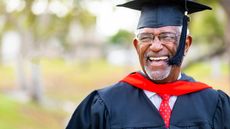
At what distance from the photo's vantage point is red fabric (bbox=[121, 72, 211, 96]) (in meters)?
3.83

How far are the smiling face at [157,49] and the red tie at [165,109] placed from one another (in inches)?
4.5

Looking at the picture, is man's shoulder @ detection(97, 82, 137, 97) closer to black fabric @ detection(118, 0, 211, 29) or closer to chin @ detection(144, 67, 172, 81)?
chin @ detection(144, 67, 172, 81)

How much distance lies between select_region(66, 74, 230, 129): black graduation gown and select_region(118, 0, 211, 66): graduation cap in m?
0.30

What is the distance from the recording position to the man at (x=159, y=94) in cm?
375

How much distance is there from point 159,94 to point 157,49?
31 cm

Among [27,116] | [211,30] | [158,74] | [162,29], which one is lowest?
[27,116]

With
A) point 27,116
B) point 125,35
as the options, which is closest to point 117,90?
point 27,116

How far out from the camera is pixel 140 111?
3777mm

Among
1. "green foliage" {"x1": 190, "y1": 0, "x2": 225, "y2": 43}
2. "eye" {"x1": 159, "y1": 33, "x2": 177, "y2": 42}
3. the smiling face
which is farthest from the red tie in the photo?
"green foliage" {"x1": 190, "y1": 0, "x2": 225, "y2": 43}

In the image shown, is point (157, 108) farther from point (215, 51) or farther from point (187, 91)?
point (215, 51)

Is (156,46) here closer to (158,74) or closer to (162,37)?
(162,37)

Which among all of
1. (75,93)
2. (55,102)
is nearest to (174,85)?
(55,102)

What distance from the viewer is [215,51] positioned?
1645 centimetres

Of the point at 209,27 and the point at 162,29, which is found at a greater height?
the point at 162,29
